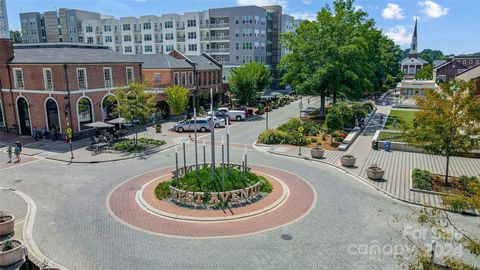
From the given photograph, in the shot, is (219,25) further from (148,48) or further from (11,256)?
(11,256)

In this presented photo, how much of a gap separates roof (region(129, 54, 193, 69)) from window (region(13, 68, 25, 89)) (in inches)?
595

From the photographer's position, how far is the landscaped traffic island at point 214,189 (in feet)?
60.0

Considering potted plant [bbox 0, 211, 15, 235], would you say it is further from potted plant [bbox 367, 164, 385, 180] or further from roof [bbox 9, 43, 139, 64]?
roof [bbox 9, 43, 139, 64]

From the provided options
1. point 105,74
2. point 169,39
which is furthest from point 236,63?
point 105,74

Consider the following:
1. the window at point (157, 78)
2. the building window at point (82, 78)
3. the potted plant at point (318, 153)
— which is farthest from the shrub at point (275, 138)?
the window at point (157, 78)

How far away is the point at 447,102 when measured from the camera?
19.8 metres

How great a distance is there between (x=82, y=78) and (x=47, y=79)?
304 centimetres

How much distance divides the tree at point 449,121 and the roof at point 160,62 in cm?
3511

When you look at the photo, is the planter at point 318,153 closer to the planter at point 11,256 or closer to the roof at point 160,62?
the planter at point 11,256

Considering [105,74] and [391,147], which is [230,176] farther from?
[105,74]

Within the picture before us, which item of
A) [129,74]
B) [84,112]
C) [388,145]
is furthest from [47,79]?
[388,145]

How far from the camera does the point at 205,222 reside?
54.0 ft

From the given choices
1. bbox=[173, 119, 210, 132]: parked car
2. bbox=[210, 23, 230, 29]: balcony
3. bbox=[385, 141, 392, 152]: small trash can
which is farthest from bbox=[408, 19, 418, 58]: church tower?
bbox=[173, 119, 210, 132]: parked car

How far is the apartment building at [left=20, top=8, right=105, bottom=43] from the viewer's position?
9819 cm
